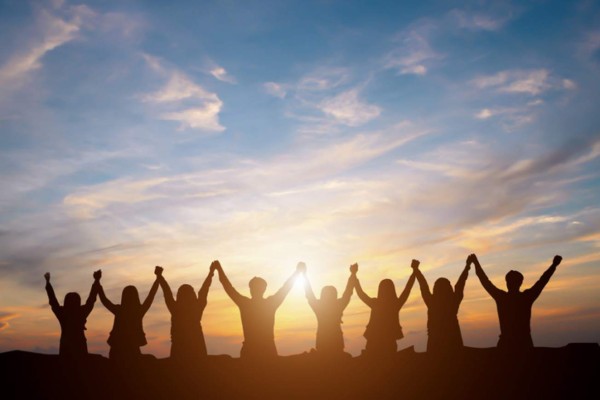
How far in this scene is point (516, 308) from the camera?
1870 centimetres

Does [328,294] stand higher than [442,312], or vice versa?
[328,294]

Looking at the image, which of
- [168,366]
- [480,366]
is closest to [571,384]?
[480,366]

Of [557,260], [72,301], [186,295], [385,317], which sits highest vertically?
[557,260]

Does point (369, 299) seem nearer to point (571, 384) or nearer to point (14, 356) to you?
point (571, 384)

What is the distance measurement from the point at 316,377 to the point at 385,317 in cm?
336

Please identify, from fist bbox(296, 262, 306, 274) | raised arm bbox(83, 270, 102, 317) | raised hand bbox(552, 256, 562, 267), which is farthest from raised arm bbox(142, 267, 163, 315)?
raised hand bbox(552, 256, 562, 267)

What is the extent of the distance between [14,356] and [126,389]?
2.87 m

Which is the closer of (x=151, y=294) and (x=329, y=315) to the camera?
(x=151, y=294)

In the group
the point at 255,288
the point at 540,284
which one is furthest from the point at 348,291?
the point at 540,284

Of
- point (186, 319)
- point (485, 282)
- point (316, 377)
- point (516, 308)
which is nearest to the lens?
point (316, 377)

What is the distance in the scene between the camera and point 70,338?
60.1 ft

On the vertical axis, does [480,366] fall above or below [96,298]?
below

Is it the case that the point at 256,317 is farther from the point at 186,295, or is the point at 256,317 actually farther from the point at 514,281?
the point at 514,281

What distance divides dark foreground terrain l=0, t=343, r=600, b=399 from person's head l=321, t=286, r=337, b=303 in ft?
5.92
